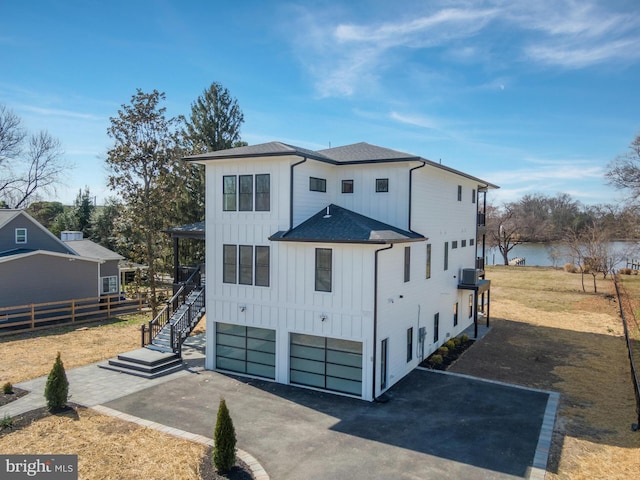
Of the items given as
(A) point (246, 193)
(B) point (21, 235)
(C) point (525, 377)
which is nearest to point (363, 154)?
(A) point (246, 193)

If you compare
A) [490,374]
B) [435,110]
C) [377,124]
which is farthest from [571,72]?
[490,374]

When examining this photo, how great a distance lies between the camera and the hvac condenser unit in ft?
65.3

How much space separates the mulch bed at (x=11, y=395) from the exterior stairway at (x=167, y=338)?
260cm

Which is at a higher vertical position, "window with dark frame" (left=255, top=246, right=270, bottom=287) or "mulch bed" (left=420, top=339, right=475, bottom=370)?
"window with dark frame" (left=255, top=246, right=270, bottom=287)

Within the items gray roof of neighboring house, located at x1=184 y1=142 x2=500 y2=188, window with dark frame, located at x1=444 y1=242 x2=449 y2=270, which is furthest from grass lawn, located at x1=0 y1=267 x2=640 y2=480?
gray roof of neighboring house, located at x1=184 y1=142 x2=500 y2=188

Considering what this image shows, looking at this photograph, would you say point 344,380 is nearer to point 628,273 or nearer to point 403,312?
point 403,312

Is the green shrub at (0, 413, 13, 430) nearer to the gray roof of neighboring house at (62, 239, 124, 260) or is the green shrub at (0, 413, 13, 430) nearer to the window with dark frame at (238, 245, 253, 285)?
the window with dark frame at (238, 245, 253, 285)

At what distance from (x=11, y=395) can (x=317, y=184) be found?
35.7 ft

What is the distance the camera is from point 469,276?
19953mm

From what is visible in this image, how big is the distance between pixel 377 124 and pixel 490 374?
13730 millimetres

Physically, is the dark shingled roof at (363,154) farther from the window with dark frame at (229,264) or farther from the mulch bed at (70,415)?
the mulch bed at (70,415)

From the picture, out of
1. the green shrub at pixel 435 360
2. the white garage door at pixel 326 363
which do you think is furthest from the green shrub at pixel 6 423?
the green shrub at pixel 435 360

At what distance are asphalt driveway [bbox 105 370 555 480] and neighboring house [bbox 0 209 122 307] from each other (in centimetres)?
1287

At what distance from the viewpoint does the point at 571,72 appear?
65.0 ft
